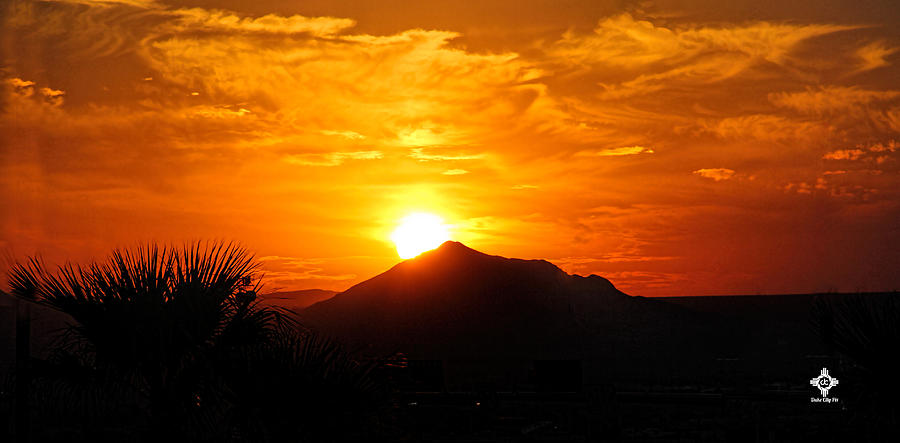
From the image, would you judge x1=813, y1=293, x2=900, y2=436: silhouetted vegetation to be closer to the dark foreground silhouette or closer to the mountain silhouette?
the dark foreground silhouette

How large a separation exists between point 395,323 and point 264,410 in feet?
458

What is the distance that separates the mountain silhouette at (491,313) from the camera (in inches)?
5379

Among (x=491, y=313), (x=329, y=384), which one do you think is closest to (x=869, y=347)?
(x=329, y=384)

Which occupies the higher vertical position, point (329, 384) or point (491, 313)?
point (491, 313)

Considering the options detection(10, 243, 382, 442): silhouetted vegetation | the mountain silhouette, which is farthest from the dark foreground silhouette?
the mountain silhouette

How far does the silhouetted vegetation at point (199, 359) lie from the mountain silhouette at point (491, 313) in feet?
358

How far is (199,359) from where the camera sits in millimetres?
13492

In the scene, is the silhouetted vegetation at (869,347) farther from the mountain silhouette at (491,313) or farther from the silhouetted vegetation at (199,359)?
the mountain silhouette at (491,313)

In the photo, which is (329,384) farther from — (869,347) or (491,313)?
(491,313)

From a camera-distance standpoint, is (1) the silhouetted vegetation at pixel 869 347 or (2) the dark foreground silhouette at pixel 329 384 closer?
(2) the dark foreground silhouette at pixel 329 384

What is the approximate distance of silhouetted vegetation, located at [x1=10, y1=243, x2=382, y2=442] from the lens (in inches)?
492

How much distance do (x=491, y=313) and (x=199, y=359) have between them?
13994cm

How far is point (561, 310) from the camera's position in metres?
158

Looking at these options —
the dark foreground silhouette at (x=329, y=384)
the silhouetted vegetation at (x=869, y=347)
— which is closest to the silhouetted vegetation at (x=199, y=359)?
the dark foreground silhouette at (x=329, y=384)
